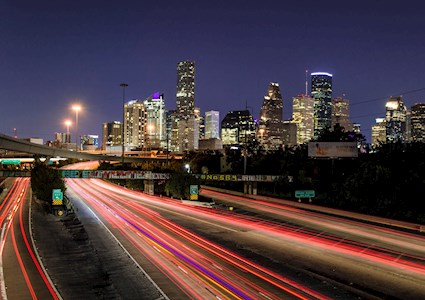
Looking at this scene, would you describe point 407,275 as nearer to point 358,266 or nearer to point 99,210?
point 358,266

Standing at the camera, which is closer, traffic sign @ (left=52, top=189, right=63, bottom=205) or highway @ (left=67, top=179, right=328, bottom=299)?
highway @ (left=67, top=179, right=328, bottom=299)

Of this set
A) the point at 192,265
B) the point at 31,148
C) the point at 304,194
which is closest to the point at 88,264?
the point at 192,265

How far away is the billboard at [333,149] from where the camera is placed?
6712 centimetres

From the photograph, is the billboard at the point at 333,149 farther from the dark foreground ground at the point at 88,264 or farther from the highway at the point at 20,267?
the highway at the point at 20,267

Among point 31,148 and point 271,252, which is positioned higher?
point 31,148

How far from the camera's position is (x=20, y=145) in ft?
226

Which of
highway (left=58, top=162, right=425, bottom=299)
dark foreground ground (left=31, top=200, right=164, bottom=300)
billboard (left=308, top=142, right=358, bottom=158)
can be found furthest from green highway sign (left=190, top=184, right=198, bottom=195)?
dark foreground ground (left=31, top=200, right=164, bottom=300)

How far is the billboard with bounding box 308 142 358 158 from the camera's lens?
67125 mm

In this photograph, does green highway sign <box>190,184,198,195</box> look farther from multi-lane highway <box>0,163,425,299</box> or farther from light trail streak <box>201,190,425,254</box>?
multi-lane highway <box>0,163,425,299</box>

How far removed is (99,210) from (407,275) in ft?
127

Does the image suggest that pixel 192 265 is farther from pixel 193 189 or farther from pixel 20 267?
pixel 193 189

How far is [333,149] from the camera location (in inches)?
2672

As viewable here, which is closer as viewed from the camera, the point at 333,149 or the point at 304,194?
the point at 304,194

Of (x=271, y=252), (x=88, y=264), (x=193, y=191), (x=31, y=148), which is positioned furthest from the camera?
(x=31, y=148)
